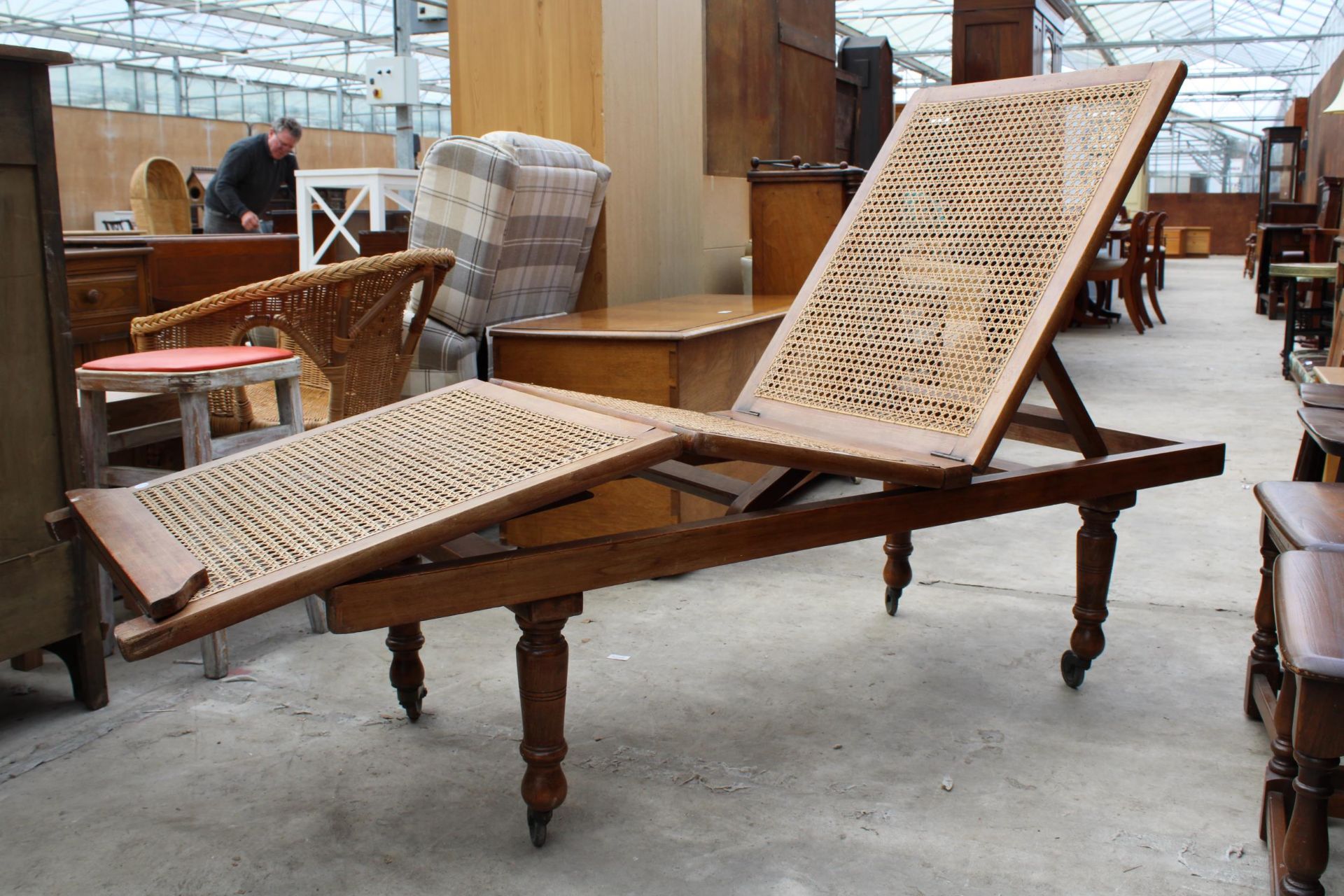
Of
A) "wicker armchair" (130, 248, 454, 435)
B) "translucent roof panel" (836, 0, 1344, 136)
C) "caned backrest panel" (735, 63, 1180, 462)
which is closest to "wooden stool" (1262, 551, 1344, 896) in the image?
"caned backrest panel" (735, 63, 1180, 462)

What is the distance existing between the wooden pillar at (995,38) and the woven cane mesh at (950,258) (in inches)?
233

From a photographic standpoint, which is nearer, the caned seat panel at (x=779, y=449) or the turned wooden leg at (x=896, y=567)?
the caned seat panel at (x=779, y=449)

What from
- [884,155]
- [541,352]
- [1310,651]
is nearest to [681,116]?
[541,352]

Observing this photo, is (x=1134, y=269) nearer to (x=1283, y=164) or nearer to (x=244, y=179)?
(x=244, y=179)

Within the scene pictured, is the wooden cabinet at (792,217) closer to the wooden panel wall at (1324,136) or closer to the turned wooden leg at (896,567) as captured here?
the turned wooden leg at (896,567)

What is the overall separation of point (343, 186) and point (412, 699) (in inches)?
134

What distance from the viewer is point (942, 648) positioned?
92.0 inches

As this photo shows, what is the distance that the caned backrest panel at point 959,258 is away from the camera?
1916 mm

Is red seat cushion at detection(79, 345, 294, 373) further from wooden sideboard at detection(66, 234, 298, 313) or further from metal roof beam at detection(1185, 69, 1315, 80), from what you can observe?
metal roof beam at detection(1185, 69, 1315, 80)

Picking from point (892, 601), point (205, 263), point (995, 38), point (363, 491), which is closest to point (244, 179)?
point (205, 263)

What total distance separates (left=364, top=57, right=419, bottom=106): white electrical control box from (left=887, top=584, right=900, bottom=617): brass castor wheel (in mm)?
5089

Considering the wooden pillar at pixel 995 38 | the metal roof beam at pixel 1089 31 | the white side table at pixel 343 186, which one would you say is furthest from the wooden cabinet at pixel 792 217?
the metal roof beam at pixel 1089 31

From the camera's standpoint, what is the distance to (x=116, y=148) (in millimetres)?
12383

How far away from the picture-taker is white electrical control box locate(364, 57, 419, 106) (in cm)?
662
